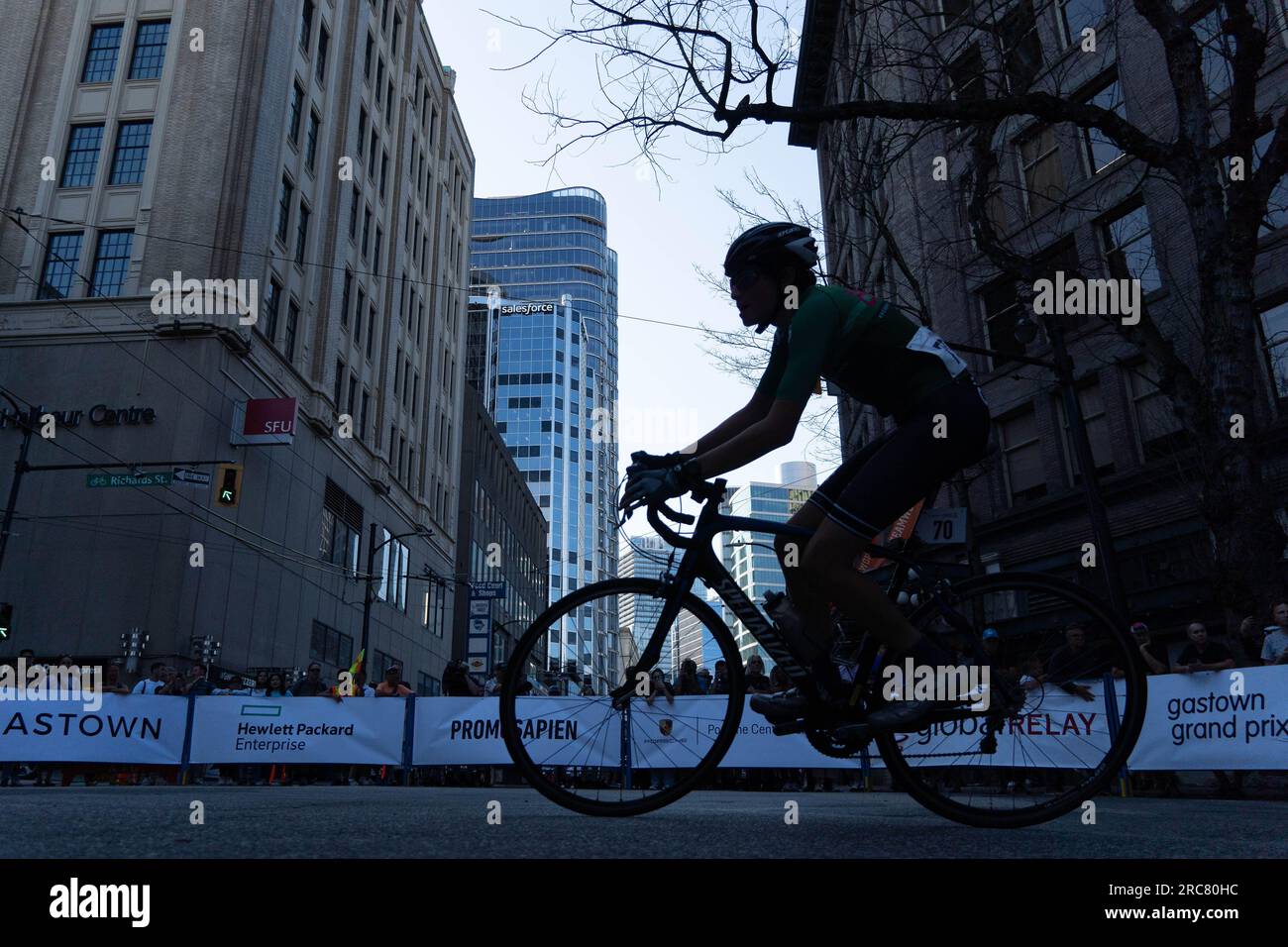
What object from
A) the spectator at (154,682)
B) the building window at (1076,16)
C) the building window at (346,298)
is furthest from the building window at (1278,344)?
the building window at (346,298)

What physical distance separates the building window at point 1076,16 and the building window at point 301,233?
25044 mm

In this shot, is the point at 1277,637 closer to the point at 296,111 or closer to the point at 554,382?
the point at 296,111

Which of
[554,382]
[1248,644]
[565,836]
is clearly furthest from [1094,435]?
[554,382]

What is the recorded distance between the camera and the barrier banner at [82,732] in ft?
39.8

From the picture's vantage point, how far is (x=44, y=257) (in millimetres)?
27906

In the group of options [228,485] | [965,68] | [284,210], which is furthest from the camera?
[284,210]

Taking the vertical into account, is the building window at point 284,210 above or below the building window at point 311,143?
below

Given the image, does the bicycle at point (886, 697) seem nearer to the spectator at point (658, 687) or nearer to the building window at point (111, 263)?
the spectator at point (658, 687)

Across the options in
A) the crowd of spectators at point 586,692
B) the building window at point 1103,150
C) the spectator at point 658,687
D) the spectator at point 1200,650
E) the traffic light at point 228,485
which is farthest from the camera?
the building window at point 1103,150

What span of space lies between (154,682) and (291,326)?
62.2 ft

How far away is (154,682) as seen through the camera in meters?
16.7

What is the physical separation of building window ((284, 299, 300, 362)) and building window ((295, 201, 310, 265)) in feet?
5.61

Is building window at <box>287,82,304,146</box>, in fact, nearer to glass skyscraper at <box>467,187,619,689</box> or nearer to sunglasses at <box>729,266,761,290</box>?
sunglasses at <box>729,266,761,290</box>
